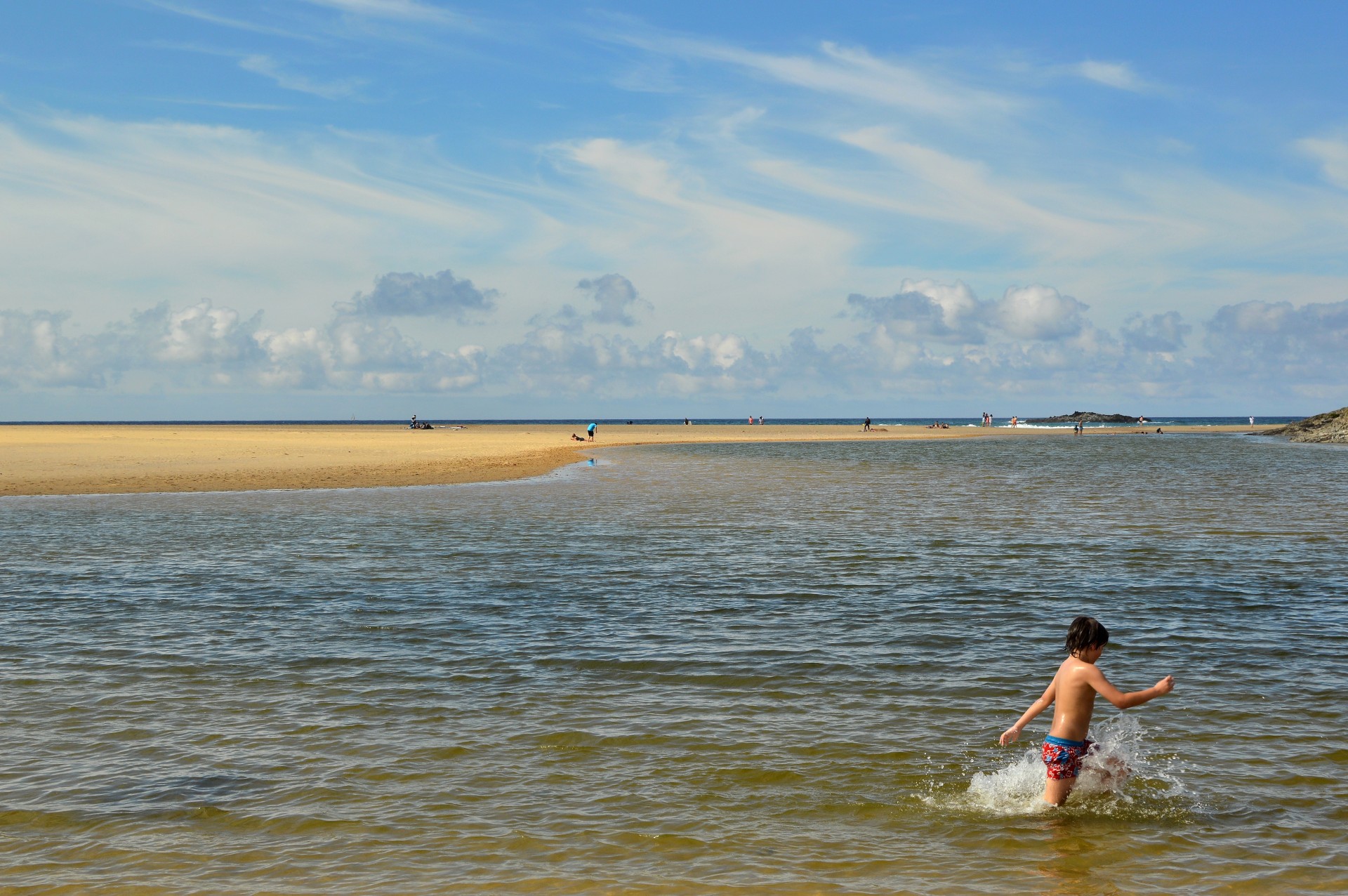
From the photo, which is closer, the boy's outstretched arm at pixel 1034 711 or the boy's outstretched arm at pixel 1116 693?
the boy's outstretched arm at pixel 1116 693

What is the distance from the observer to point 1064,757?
27.6 ft

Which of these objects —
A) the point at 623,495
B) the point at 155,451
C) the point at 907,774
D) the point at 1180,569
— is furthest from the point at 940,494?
the point at 155,451

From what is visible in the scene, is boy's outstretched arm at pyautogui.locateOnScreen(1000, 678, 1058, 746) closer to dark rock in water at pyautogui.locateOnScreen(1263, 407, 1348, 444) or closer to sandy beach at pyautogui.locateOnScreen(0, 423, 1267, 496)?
sandy beach at pyautogui.locateOnScreen(0, 423, 1267, 496)

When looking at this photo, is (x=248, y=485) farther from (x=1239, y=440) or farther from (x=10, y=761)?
(x=1239, y=440)

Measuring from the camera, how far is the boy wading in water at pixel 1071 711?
326 inches

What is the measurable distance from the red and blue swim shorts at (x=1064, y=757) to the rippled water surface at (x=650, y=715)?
0.31 metres

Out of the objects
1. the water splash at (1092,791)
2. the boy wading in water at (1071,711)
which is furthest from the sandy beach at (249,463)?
the boy wading in water at (1071,711)

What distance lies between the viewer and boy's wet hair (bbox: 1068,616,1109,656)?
821cm

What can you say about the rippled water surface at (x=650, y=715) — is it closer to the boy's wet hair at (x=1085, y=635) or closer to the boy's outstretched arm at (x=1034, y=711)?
the boy's outstretched arm at (x=1034, y=711)

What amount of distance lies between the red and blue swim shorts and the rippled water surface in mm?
310

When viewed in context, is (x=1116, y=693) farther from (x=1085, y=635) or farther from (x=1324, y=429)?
(x=1324, y=429)

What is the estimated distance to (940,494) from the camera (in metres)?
39.7

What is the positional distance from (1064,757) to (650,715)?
13.7 feet

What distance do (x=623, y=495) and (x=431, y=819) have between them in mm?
30116
